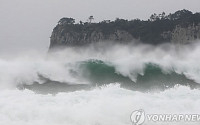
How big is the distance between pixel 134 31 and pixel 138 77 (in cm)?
4734

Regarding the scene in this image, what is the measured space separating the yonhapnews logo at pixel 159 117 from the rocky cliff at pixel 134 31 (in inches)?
1889

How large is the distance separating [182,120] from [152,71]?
13.1 m

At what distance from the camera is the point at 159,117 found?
12.8 metres

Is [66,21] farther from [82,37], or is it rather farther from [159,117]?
[159,117]

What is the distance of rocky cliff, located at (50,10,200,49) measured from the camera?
65.3 m

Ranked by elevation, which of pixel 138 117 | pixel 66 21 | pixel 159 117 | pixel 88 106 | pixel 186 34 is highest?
pixel 66 21

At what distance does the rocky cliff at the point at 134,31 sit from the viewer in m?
65.3

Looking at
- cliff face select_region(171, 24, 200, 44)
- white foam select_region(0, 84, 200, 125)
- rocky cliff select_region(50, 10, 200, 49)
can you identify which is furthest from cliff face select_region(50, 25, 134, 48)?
white foam select_region(0, 84, 200, 125)

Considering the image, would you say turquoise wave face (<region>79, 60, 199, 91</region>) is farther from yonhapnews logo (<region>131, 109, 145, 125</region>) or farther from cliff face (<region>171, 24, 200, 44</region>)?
cliff face (<region>171, 24, 200, 44</region>)

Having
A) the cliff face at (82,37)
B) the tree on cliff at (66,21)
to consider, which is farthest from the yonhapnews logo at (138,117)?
the tree on cliff at (66,21)

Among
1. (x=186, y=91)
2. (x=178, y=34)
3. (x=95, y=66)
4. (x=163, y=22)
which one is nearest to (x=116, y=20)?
(x=163, y=22)

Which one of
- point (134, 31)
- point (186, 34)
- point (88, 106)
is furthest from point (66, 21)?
point (88, 106)

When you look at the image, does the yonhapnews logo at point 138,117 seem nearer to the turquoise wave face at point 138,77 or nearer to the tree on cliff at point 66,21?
the turquoise wave face at point 138,77

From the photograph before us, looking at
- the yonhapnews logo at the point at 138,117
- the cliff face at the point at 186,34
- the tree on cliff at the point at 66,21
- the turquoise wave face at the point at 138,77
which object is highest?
the tree on cliff at the point at 66,21
